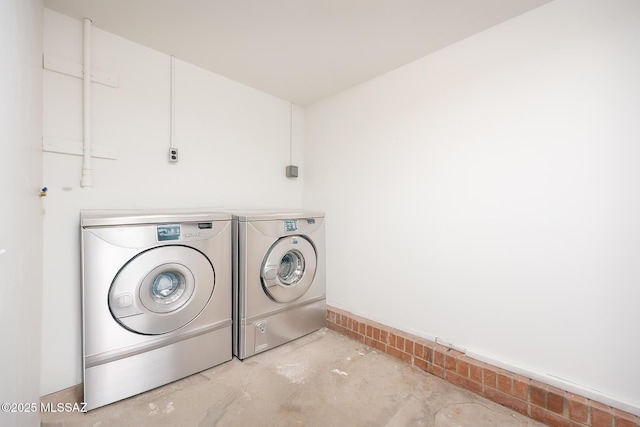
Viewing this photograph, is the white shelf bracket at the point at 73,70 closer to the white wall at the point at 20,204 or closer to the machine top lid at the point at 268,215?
the white wall at the point at 20,204

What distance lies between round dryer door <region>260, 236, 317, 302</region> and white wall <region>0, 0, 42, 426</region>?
4.07 feet

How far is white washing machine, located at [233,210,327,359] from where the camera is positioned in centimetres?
200

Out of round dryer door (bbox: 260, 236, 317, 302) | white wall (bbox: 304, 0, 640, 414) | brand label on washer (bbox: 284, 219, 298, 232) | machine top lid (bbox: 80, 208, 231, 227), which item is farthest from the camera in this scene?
brand label on washer (bbox: 284, 219, 298, 232)

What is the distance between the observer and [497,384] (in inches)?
63.6

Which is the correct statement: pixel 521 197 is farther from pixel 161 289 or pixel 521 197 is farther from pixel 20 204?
pixel 20 204

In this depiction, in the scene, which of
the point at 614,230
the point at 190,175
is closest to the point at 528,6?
the point at 614,230

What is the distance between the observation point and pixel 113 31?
179cm

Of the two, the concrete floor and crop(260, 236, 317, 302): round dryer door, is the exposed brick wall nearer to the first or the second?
the concrete floor

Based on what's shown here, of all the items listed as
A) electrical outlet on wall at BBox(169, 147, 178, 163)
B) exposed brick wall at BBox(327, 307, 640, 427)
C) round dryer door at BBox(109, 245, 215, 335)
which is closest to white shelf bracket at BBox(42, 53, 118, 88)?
electrical outlet on wall at BBox(169, 147, 178, 163)

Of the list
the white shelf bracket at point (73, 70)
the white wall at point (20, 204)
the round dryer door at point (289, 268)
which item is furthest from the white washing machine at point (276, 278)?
the white shelf bracket at point (73, 70)

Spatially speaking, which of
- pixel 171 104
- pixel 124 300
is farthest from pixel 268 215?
pixel 171 104

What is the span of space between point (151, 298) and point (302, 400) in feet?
3.60

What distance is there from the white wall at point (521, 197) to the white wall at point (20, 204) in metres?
2.08

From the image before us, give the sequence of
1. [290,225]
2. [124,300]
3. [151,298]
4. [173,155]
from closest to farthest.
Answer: [124,300] < [151,298] < [173,155] < [290,225]
